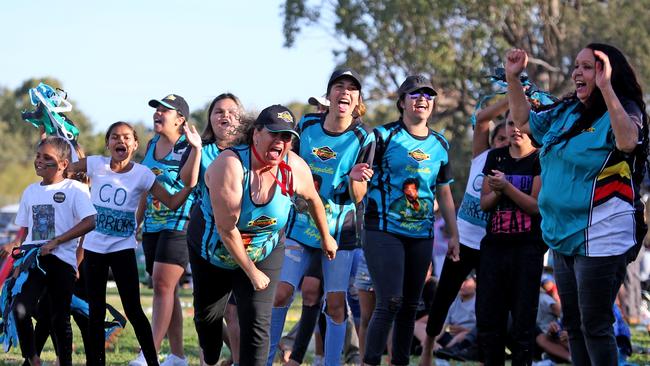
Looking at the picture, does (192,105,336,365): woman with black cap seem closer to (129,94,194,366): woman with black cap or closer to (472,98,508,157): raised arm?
(129,94,194,366): woman with black cap

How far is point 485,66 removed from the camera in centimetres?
3003

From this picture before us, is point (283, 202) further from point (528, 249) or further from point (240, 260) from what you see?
point (528, 249)

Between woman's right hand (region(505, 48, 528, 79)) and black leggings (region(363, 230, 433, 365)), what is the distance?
1845 mm

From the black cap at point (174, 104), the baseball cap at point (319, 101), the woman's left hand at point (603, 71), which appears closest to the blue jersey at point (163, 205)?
the black cap at point (174, 104)

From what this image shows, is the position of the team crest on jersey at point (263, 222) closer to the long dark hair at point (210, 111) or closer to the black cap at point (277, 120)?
the black cap at point (277, 120)

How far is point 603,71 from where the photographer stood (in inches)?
225

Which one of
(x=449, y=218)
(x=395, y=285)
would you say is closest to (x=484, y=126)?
(x=449, y=218)

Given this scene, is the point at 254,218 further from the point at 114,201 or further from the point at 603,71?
the point at 603,71

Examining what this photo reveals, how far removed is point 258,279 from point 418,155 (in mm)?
2084

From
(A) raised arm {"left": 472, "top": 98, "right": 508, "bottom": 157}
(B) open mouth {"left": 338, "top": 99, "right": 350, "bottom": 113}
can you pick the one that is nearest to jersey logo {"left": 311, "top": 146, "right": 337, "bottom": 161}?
(B) open mouth {"left": 338, "top": 99, "right": 350, "bottom": 113}

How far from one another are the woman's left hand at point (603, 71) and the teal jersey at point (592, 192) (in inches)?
11.1

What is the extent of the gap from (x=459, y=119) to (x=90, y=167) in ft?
80.8

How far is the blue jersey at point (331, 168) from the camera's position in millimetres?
7820

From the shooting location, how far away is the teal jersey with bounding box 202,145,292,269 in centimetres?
622
